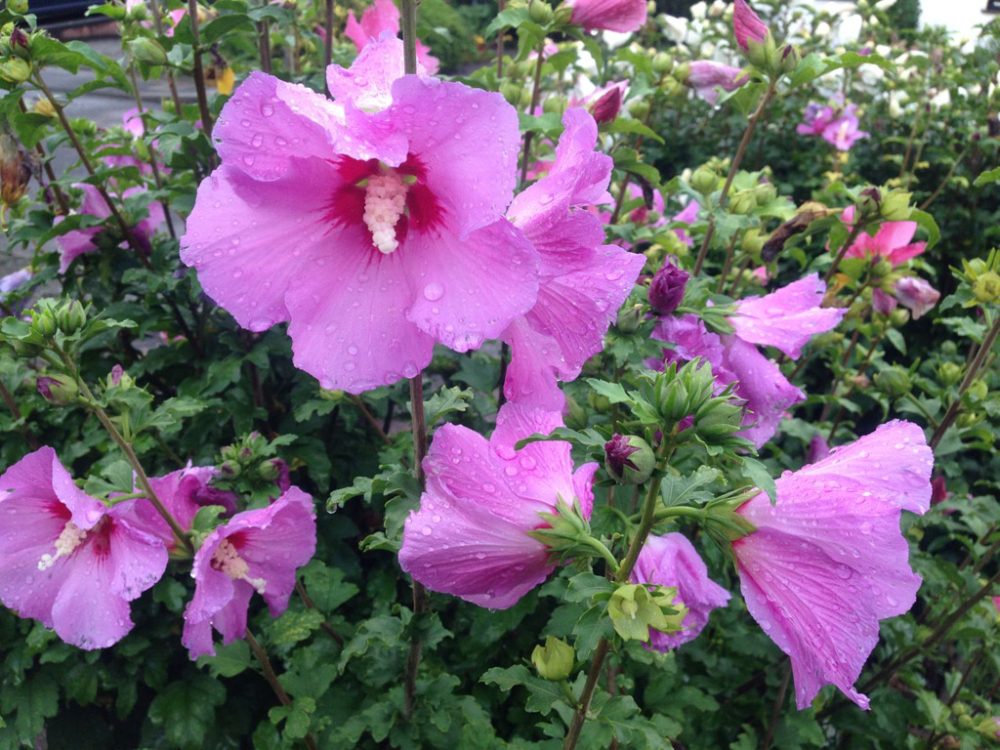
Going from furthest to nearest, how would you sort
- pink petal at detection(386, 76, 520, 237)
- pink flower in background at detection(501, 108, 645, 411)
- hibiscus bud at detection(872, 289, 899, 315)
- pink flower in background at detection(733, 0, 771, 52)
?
hibiscus bud at detection(872, 289, 899, 315) → pink flower in background at detection(733, 0, 771, 52) → pink flower in background at detection(501, 108, 645, 411) → pink petal at detection(386, 76, 520, 237)

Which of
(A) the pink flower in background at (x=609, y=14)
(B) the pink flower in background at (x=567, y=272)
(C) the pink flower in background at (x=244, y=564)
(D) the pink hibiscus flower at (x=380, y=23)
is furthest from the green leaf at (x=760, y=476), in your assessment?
(A) the pink flower in background at (x=609, y=14)

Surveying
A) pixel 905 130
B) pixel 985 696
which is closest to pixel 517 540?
pixel 985 696

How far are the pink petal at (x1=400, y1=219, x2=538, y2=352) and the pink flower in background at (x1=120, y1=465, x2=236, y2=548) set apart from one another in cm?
68

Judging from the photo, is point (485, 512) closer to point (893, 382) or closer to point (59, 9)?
point (893, 382)

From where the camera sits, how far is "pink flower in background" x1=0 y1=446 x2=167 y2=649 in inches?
42.3

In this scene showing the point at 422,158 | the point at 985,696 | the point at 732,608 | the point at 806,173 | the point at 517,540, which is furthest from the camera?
the point at 806,173

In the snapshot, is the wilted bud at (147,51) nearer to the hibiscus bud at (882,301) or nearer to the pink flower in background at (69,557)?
the pink flower in background at (69,557)

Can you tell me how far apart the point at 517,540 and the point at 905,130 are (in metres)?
4.32

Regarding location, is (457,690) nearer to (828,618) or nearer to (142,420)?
(142,420)

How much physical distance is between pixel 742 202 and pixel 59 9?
11.7 feet

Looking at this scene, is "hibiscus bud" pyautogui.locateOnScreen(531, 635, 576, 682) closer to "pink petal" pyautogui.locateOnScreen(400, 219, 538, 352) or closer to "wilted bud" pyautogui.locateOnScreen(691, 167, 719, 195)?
"pink petal" pyautogui.locateOnScreen(400, 219, 538, 352)

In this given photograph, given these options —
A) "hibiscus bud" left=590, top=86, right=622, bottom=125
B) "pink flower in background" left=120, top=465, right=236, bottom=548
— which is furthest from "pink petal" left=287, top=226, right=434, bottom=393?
"hibiscus bud" left=590, top=86, right=622, bottom=125

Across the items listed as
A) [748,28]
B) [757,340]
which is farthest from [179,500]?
[748,28]

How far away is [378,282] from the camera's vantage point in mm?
708
